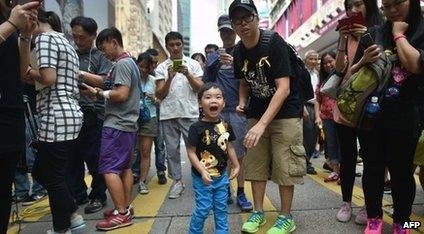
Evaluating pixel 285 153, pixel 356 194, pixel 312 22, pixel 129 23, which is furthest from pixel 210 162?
pixel 129 23

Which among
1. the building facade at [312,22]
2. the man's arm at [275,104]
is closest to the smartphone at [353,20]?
the man's arm at [275,104]

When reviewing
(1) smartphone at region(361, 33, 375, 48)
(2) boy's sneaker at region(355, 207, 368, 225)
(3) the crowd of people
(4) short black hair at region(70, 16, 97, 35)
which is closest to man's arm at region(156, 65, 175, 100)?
(3) the crowd of people

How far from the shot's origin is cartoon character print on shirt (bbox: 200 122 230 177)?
127 inches

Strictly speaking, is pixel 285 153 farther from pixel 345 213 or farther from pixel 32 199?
pixel 32 199

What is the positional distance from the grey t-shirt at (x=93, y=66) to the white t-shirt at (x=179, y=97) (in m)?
0.91

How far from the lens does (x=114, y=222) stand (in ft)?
12.4

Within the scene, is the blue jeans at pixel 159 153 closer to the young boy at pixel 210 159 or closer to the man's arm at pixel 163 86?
the man's arm at pixel 163 86

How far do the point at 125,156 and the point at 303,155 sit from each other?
1743 millimetres

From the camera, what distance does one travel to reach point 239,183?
438 centimetres

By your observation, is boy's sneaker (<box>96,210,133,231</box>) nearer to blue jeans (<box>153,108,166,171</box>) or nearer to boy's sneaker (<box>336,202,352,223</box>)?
boy's sneaker (<box>336,202,352,223</box>)

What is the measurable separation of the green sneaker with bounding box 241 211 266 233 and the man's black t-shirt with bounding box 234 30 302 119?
2.92 feet

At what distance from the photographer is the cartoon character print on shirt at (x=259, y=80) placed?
3.40 metres

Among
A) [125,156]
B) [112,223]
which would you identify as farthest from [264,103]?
[112,223]

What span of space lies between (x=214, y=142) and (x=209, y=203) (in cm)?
49
